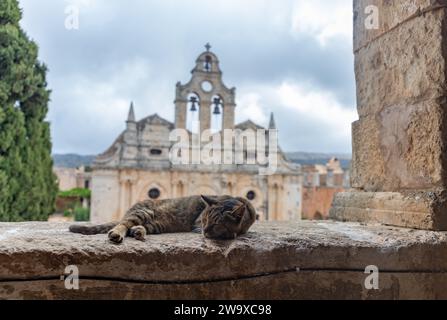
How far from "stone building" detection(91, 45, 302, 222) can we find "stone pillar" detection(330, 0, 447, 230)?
625 inches

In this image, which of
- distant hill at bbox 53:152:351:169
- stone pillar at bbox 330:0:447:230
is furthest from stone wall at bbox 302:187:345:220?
stone pillar at bbox 330:0:447:230

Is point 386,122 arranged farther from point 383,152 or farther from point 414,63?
point 414,63

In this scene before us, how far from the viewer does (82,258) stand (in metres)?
1.29

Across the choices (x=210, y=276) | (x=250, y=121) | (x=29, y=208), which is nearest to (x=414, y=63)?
(x=210, y=276)

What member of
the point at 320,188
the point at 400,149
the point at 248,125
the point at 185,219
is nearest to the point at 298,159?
the point at 320,188

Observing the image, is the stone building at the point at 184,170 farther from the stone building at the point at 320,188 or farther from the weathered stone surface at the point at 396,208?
the weathered stone surface at the point at 396,208

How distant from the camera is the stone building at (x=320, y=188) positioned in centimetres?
2080

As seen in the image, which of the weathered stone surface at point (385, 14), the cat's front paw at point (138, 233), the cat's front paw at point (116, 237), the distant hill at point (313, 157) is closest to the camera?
the cat's front paw at point (116, 237)

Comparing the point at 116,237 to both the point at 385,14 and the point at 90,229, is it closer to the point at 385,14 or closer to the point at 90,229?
the point at 90,229

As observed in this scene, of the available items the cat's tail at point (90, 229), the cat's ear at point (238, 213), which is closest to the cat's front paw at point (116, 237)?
the cat's tail at point (90, 229)

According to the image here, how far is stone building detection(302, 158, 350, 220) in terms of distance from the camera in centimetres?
2080

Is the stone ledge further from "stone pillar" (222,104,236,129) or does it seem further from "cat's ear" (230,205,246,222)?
"stone pillar" (222,104,236,129)

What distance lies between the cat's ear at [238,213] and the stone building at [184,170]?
16.4m
